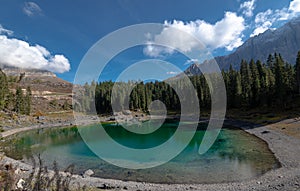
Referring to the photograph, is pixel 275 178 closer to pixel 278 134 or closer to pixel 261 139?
pixel 261 139

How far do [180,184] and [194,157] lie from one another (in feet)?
25.6

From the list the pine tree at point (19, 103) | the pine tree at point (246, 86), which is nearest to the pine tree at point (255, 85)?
the pine tree at point (246, 86)

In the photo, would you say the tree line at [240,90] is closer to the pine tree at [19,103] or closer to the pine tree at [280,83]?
the pine tree at [280,83]

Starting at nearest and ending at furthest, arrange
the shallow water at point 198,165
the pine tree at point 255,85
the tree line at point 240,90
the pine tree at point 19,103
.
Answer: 1. the shallow water at point 198,165
2. the tree line at point 240,90
3. the pine tree at point 255,85
4. the pine tree at point 19,103

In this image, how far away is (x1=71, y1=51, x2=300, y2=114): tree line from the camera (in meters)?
48.6

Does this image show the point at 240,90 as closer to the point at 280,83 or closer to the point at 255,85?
the point at 255,85

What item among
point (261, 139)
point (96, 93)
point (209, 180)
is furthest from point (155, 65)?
point (96, 93)

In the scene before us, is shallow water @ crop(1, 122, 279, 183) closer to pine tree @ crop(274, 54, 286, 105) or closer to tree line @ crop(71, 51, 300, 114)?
pine tree @ crop(274, 54, 286, 105)

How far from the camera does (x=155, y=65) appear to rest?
20.0 meters

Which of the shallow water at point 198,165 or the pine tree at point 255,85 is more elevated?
the pine tree at point 255,85

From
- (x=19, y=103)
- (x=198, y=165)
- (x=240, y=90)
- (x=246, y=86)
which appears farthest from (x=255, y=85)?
(x=19, y=103)

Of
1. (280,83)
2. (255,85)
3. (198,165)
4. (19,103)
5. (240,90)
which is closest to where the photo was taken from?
(198,165)

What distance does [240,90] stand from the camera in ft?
197

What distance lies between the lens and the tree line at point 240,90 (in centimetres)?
4859
